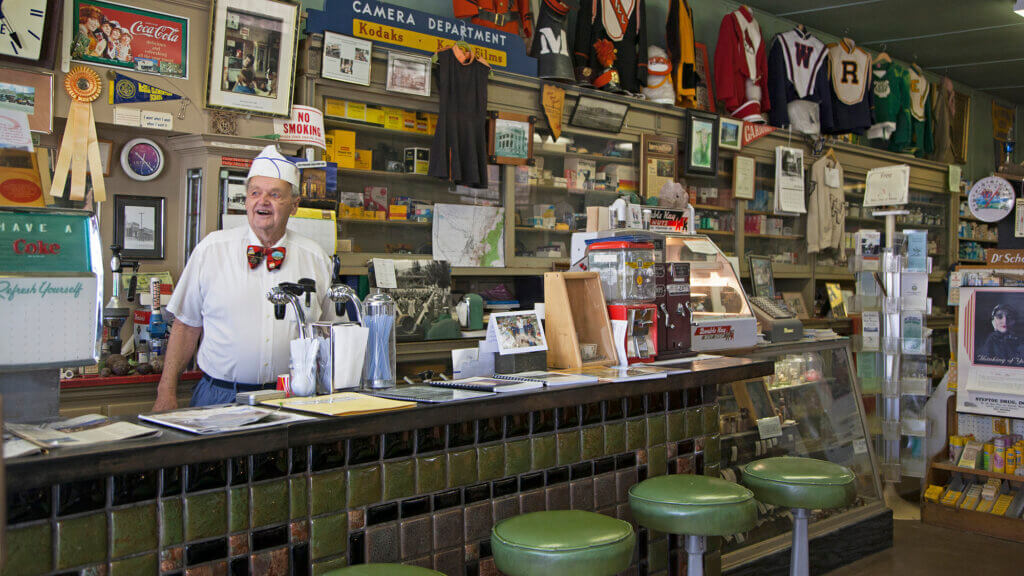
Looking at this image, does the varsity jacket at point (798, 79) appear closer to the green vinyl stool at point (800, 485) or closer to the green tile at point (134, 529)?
the green vinyl stool at point (800, 485)

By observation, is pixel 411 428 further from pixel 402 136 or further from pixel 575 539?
pixel 402 136

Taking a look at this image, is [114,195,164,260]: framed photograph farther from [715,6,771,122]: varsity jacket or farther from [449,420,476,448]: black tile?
[715,6,771,122]: varsity jacket

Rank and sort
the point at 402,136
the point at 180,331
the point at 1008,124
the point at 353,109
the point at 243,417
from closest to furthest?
1. the point at 243,417
2. the point at 180,331
3. the point at 353,109
4. the point at 402,136
5. the point at 1008,124

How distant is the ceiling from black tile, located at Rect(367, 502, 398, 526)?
6772 millimetres

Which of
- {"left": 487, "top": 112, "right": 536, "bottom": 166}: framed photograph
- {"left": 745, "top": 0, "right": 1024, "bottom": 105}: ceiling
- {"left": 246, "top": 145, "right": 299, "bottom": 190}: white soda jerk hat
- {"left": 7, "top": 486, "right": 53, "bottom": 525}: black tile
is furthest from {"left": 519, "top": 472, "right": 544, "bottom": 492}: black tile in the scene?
{"left": 745, "top": 0, "right": 1024, "bottom": 105}: ceiling

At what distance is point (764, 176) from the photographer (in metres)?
7.31

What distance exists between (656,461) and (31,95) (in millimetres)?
3079

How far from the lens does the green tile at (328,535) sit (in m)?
1.92

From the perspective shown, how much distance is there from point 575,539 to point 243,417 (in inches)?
33.3

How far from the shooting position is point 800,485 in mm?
2682

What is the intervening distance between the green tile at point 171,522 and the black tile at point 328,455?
337 mm

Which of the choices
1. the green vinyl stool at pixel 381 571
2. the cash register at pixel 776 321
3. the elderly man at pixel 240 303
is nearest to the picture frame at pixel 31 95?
the elderly man at pixel 240 303

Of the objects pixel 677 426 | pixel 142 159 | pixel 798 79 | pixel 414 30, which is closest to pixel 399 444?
pixel 677 426

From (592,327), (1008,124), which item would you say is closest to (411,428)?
(592,327)
